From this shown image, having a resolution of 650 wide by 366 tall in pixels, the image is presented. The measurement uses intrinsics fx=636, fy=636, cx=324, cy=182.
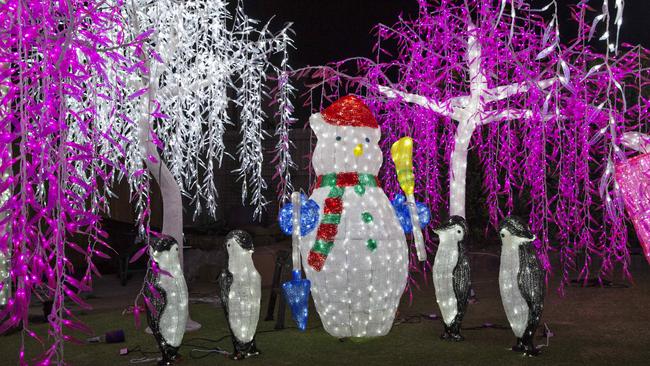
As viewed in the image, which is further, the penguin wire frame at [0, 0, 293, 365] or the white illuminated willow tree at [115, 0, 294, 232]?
the white illuminated willow tree at [115, 0, 294, 232]

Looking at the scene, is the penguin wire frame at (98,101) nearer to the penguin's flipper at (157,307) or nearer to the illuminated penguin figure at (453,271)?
the penguin's flipper at (157,307)

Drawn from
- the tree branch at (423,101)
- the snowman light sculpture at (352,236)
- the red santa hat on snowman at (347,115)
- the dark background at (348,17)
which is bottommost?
the snowman light sculpture at (352,236)

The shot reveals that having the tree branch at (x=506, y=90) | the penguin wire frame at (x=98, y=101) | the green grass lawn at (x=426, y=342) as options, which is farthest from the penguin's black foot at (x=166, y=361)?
the tree branch at (x=506, y=90)

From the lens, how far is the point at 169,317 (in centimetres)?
417

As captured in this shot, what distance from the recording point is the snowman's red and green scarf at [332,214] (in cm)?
448

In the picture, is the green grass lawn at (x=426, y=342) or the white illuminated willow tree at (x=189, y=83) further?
the white illuminated willow tree at (x=189, y=83)

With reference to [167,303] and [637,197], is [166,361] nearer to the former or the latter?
[167,303]

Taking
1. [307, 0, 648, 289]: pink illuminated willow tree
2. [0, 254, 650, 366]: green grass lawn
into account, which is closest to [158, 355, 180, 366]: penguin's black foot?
[0, 254, 650, 366]: green grass lawn

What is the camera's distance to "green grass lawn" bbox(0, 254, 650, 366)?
4.32 m

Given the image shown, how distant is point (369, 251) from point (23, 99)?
2.68 meters

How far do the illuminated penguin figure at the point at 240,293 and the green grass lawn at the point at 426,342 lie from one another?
0.58ft

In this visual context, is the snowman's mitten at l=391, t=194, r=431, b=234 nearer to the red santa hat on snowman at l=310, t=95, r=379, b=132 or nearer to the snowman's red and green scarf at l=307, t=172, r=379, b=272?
the snowman's red and green scarf at l=307, t=172, r=379, b=272

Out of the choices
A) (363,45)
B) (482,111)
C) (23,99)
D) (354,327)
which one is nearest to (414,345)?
(354,327)

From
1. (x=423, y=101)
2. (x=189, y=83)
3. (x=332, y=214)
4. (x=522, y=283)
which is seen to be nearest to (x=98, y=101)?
(x=189, y=83)
